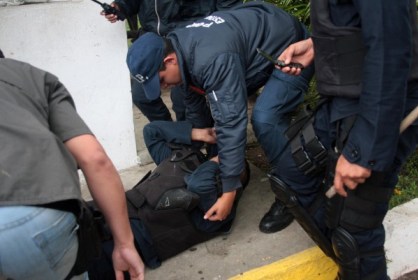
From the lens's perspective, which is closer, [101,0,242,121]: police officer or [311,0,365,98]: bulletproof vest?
[311,0,365,98]: bulletproof vest

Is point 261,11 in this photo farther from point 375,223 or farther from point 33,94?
point 33,94

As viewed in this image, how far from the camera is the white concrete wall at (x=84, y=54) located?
282cm

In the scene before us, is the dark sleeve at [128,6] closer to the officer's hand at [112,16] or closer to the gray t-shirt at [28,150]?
the officer's hand at [112,16]

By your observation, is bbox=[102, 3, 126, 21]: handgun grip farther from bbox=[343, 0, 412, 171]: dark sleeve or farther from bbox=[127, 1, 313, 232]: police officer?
bbox=[343, 0, 412, 171]: dark sleeve

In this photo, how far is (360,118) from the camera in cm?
166

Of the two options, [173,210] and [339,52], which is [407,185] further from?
[339,52]

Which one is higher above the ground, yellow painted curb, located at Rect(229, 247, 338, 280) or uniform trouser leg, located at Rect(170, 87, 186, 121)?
uniform trouser leg, located at Rect(170, 87, 186, 121)

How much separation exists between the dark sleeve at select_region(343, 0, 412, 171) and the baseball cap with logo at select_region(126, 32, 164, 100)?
1223 mm

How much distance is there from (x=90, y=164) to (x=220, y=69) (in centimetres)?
112

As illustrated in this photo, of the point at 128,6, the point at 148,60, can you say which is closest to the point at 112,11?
the point at 128,6

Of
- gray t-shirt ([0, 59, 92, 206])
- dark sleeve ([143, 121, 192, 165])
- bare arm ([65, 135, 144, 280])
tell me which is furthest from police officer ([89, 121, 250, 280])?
gray t-shirt ([0, 59, 92, 206])

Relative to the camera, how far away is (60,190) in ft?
4.29

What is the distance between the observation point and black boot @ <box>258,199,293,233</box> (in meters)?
2.75

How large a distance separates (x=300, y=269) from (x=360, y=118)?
3.77 feet
